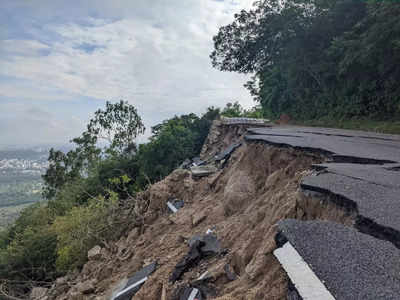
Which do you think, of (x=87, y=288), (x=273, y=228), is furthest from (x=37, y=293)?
(x=273, y=228)

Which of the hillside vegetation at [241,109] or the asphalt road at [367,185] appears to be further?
the hillside vegetation at [241,109]

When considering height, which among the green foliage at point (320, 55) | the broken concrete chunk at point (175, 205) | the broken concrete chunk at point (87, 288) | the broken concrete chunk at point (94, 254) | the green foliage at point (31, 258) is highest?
the green foliage at point (320, 55)

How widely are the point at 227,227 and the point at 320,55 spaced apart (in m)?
14.3

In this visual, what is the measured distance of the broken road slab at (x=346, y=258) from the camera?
1324 millimetres

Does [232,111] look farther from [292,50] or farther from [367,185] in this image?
[367,185]

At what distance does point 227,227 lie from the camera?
427cm

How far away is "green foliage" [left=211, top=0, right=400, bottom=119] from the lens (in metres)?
11.0

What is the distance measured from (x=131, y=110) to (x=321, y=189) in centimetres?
2571

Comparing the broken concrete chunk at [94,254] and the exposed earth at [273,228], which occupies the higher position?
the exposed earth at [273,228]

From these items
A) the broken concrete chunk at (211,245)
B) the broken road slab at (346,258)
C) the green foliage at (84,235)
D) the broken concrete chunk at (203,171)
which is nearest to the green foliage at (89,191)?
the green foliage at (84,235)

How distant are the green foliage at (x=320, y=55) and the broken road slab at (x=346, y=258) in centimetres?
1102

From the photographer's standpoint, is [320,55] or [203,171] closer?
[203,171]

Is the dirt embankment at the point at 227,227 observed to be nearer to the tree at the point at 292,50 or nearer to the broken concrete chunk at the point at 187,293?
the broken concrete chunk at the point at 187,293

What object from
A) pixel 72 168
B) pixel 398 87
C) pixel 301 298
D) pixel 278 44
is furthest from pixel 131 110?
pixel 301 298
